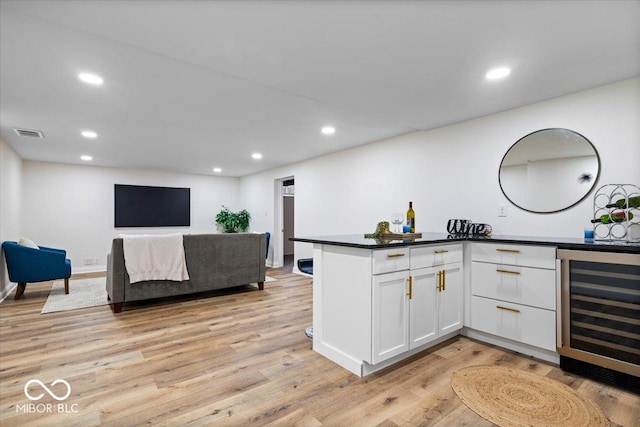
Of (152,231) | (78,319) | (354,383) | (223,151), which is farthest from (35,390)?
(152,231)

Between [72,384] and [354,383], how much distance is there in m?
1.85

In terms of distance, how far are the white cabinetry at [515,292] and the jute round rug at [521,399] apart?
0.38m

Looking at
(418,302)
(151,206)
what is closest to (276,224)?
(151,206)

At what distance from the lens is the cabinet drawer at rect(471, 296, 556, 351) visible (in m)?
2.34

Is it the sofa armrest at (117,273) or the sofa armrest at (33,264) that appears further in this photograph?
the sofa armrest at (33,264)

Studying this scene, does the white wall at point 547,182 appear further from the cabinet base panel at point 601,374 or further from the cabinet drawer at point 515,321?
the cabinet base panel at point 601,374

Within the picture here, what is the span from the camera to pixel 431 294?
8.27ft

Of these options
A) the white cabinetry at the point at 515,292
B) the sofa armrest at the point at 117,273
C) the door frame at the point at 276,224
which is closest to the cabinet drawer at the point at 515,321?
the white cabinetry at the point at 515,292

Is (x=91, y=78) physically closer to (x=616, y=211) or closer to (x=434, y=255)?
(x=434, y=255)

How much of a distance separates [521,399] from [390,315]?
2.89 feet

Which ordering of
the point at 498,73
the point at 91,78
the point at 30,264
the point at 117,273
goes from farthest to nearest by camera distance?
the point at 30,264
the point at 117,273
the point at 91,78
the point at 498,73

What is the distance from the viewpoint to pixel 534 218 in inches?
114

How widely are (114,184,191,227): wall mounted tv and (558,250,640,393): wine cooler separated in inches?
287

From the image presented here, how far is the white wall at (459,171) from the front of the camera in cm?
248
